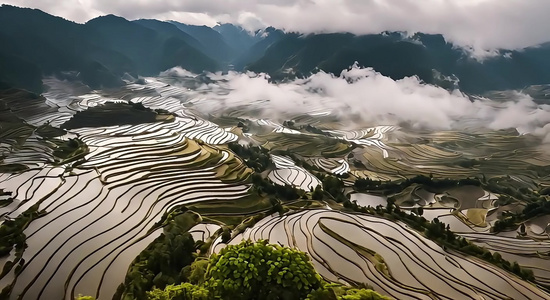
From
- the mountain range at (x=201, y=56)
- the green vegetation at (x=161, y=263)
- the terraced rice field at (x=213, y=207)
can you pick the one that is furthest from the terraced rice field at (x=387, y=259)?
the mountain range at (x=201, y=56)

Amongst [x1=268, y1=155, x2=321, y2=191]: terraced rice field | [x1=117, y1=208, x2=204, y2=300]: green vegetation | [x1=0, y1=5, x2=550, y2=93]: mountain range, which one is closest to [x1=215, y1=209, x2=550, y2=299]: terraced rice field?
[x1=117, y1=208, x2=204, y2=300]: green vegetation

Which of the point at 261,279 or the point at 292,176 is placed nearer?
the point at 261,279

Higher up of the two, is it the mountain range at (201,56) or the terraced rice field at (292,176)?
the mountain range at (201,56)

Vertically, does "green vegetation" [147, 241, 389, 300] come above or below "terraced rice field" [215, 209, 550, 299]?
above

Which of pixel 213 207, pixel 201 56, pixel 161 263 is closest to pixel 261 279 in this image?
pixel 161 263

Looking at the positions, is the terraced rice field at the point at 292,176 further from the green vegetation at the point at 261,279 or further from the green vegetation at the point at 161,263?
the green vegetation at the point at 261,279

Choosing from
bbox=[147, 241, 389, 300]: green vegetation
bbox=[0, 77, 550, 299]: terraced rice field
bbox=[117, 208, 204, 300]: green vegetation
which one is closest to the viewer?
bbox=[147, 241, 389, 300]: green vegetation

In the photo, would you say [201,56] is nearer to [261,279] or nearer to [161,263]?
[161,263]

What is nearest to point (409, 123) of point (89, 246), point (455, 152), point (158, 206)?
point (455, 152)

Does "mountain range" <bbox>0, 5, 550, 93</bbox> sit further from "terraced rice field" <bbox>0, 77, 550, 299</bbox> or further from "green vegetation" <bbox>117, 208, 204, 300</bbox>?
"green vegetation" <bbox>117, 208, 204, 300</bbox>

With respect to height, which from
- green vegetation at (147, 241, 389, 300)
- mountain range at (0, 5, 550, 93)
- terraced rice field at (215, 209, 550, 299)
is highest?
mountain range at (0, 5, 550, 93)
